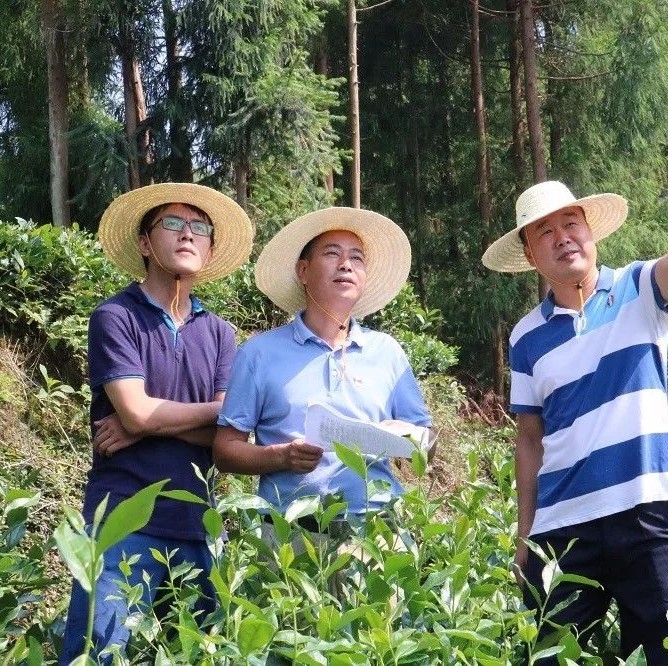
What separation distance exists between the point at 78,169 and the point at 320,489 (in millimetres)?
9566

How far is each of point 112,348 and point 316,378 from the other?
0.50m

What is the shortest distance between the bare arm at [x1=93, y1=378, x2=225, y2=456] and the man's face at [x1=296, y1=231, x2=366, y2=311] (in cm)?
40

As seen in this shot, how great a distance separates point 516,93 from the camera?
1424 centimetres

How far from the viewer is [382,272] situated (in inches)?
108

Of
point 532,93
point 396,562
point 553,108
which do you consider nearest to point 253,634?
point 396,562

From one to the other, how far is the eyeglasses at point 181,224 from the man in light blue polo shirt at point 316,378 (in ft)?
0.65

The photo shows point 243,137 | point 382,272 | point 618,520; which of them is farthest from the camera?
point 243,137

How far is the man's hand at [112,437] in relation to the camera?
2186mm

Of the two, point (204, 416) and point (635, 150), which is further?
point (635, 150)

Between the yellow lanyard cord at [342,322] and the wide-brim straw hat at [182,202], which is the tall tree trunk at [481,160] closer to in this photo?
the wide-brim straw hat at [182,202]

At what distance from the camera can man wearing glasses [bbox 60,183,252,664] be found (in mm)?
2145

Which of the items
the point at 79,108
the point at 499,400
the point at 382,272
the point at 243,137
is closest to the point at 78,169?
the point at 79,108

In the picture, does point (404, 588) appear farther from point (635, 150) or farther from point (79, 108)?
point (635, 150)

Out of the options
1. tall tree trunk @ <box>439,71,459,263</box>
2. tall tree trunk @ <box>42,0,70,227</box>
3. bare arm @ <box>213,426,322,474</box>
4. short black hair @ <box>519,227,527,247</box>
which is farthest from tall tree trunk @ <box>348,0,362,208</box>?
bare arm @ <box>213,426,322,474</box>
